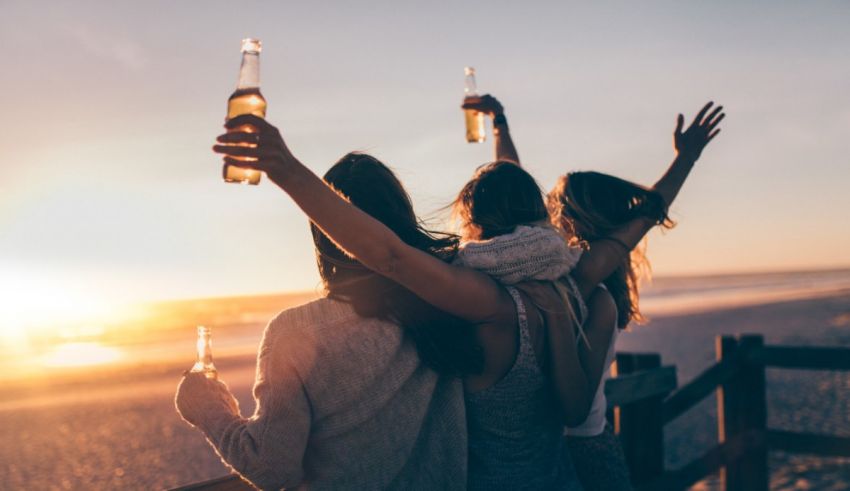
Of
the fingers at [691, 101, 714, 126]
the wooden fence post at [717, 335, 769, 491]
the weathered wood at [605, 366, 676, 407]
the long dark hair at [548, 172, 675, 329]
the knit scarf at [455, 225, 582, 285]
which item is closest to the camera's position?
the knit scarf at [455, 225, 582, 285]

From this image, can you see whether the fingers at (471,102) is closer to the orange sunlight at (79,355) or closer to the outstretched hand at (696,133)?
the outstretched hand at (696,133)

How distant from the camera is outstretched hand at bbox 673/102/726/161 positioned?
2.92m

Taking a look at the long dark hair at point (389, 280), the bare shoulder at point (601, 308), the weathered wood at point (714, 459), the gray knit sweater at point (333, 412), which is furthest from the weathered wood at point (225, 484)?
the weathered wood at point (714, 459)

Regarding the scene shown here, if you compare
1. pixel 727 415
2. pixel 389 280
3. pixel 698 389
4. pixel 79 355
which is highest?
pixel 389 280

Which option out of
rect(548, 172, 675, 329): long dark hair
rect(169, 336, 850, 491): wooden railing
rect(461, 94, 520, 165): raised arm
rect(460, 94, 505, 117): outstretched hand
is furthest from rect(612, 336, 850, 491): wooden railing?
rect(460, 94, 505, 117): outstretched hand

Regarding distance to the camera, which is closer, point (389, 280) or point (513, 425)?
point (389, 280)

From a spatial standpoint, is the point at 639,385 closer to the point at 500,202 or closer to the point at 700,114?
the point at 700,114

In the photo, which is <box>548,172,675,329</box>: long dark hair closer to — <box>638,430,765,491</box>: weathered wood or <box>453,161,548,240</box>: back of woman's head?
<box>453,161,548,240</box>: back of woman's head

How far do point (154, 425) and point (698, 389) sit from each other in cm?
847

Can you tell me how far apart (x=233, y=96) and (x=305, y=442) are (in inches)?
38.5

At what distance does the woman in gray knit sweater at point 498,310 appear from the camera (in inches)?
56.2

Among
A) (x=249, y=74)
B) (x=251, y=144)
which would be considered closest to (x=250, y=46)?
(x=249, y=74)

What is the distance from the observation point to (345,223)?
144cm

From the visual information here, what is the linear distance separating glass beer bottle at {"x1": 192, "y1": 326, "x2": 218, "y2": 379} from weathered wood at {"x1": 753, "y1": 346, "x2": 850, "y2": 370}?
3.70 m
